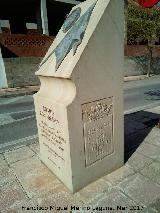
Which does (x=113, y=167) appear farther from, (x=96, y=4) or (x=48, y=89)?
(x=96, y=4)

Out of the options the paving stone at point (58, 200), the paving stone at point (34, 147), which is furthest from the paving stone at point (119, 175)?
the paving stone at point (34, 147)

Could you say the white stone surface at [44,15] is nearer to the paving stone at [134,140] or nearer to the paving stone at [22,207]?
the paving stone at [134,140]

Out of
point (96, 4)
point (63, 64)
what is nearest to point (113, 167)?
point (63, 64)

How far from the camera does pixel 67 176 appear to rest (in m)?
3.20

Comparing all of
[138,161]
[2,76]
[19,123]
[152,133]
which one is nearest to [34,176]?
[138,161]

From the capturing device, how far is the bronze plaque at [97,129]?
10.3ft

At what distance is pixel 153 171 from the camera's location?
12.0 feet

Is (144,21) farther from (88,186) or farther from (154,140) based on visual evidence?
(88,186)

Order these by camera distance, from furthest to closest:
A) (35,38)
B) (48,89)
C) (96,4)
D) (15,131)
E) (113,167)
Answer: (35,38) → (15,131) → (113,167) → (48,89) → (96,4)

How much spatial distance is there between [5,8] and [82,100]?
21224mm

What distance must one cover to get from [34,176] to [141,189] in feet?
5.99

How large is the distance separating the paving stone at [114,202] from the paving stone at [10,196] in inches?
43.2

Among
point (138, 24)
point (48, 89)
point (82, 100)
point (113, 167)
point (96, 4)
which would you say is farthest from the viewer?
point (138, 24)

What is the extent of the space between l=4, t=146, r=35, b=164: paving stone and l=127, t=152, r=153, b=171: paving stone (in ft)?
6.91
